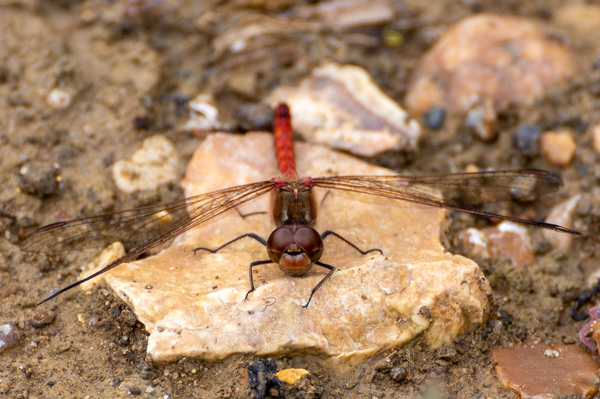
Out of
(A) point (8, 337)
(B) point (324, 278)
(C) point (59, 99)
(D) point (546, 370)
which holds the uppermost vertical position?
(C) point (59, 99)

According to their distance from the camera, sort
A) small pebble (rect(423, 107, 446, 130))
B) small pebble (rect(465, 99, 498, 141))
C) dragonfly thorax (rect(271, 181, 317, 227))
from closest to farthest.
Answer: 1. dragonfly thorax (rect(271, 181, 317, 227))
2. small pebble (rect(465, 99, 498, 141))
3. small pebble (rect(423, 107, 446, 130))

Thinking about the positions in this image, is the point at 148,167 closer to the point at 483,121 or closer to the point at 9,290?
the point at 9,290

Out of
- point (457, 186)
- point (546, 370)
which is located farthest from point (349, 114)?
point (546, 370)

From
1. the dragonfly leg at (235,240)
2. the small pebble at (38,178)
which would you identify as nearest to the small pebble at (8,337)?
the small pebble at (38,178)

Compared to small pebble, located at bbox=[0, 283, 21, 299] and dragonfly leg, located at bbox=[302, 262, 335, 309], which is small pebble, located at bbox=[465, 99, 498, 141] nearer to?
dragonfly leg, located at bbox=[302, 262, 335, 309]

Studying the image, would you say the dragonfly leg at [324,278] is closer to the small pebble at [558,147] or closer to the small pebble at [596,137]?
the small pebble at [558,147]

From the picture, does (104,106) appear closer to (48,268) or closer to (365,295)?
(48,268)

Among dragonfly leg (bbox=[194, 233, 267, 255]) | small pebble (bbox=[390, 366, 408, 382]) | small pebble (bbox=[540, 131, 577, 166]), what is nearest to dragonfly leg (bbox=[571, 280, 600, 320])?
small pebble (bbox=[540, 131, 577, 166])
